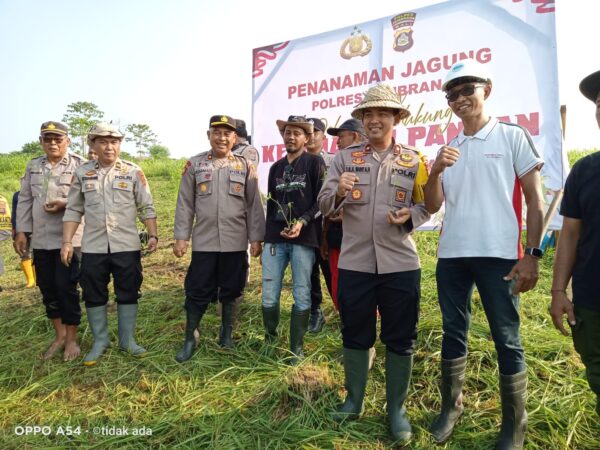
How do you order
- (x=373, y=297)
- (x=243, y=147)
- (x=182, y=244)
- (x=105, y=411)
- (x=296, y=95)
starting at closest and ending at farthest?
(x=373, y=297)
(x=105, y=411)
(x=182, y=244)
(x=243, y=147)
(x=296, y=95)

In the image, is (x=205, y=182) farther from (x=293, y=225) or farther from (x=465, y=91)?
(x=465, y=91)

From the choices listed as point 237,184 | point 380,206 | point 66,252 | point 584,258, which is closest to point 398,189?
point 380,206

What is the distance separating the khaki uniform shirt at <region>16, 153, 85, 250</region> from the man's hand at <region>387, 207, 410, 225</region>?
2.86 meters

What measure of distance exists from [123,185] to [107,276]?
2.67 ft

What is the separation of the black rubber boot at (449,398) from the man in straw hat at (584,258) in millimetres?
642

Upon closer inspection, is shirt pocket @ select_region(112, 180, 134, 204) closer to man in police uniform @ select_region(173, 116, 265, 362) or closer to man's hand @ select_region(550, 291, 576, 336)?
man in police uniform @ select_region(173, 116, 265, 362)

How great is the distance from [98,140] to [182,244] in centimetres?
115

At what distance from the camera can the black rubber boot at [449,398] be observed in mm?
2369

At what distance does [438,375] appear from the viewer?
2.91m

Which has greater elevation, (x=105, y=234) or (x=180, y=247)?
(x=105, y=234)

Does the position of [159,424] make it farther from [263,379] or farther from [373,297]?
[373,297]

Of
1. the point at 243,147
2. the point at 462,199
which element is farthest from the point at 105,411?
the point at 243,147

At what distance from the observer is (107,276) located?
12.3ft

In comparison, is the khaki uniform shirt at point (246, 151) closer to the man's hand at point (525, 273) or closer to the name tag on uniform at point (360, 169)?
the name tag on uniform at point (360, 169)
